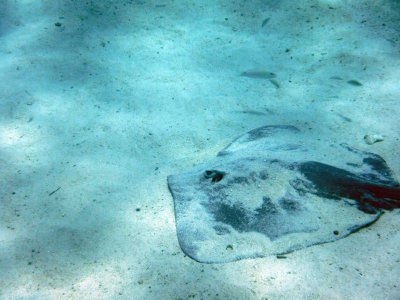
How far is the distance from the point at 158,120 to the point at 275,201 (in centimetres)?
288

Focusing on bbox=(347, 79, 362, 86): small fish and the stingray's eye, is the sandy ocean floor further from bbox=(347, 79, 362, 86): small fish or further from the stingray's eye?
the stingray's eye

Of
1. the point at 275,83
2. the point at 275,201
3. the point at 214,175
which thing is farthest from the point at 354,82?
the point at 214,175

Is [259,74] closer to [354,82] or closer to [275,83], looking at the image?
[275,83]

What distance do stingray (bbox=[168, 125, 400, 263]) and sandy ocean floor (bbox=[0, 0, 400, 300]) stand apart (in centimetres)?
16

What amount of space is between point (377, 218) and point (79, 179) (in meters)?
3.81

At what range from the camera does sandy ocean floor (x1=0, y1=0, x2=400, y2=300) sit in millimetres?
2771

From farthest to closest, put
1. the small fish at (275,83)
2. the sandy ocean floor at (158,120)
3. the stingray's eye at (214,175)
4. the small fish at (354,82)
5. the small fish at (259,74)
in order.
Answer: the small fish at (259,74) < the small fish at (275,83) < the small fish at (354,82) < the stingray's eye at (214,175) < the sandy ocean floor at (158,120)

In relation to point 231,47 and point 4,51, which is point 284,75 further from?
point 4,51

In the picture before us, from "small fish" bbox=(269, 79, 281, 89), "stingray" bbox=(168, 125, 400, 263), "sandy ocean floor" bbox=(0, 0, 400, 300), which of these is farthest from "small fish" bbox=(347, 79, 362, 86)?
"stingray" bbox=(168, 125, 400, 263)

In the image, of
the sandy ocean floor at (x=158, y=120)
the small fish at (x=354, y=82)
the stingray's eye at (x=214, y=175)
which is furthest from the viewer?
the small fish at (x=354, y=82)

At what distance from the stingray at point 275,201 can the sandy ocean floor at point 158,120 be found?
6.2 inches

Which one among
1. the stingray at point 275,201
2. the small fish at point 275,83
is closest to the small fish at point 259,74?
the small fish at point 275,83

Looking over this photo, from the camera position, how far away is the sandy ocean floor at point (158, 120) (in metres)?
2.77

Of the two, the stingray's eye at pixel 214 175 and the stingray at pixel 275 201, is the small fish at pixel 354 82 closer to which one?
the stingray at pixel 275 201
